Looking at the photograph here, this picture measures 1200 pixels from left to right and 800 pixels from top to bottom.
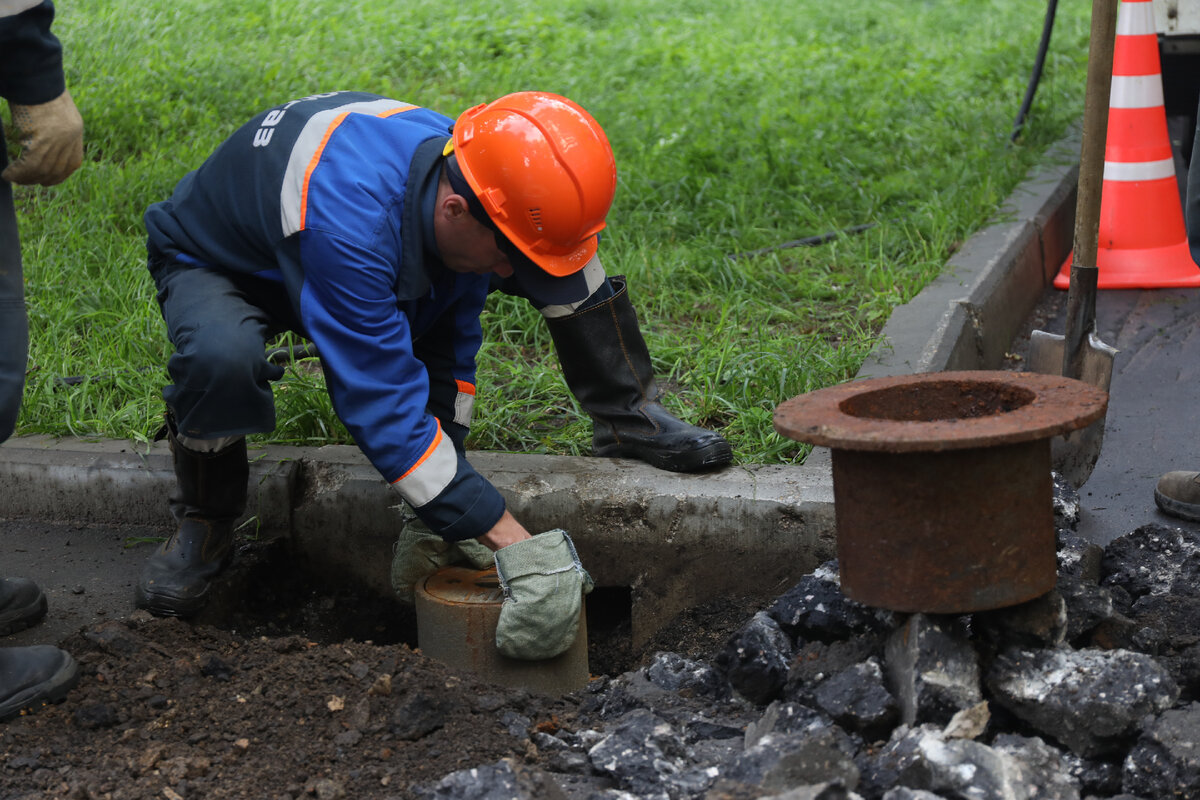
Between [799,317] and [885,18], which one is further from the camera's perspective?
[885,18]

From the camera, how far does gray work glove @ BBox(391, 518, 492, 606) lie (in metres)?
2.98

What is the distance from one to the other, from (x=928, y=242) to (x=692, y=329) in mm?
1347

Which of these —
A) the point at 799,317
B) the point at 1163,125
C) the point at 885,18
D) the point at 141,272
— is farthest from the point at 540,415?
the point at 885,18

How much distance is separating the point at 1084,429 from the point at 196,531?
7.91 feet

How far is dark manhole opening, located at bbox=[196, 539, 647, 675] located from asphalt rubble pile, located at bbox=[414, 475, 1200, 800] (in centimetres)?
72

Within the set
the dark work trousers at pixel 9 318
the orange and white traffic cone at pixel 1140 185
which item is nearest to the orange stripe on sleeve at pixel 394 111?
the dark work trousers at pixel 9 318

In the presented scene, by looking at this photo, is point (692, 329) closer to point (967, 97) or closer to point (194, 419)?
point (194, 419)

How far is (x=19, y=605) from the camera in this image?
285cm

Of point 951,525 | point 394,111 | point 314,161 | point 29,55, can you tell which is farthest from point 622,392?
point 29,55

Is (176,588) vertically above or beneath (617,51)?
beneath

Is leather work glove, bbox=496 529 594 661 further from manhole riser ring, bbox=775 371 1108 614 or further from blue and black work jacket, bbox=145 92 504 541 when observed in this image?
manhole riser ring, bbox=775 371 1108 614

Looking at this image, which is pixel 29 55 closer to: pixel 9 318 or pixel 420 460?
pixel 9 318

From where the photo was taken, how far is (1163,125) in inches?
197

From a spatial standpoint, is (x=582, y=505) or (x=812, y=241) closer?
(x=582, y=505)
